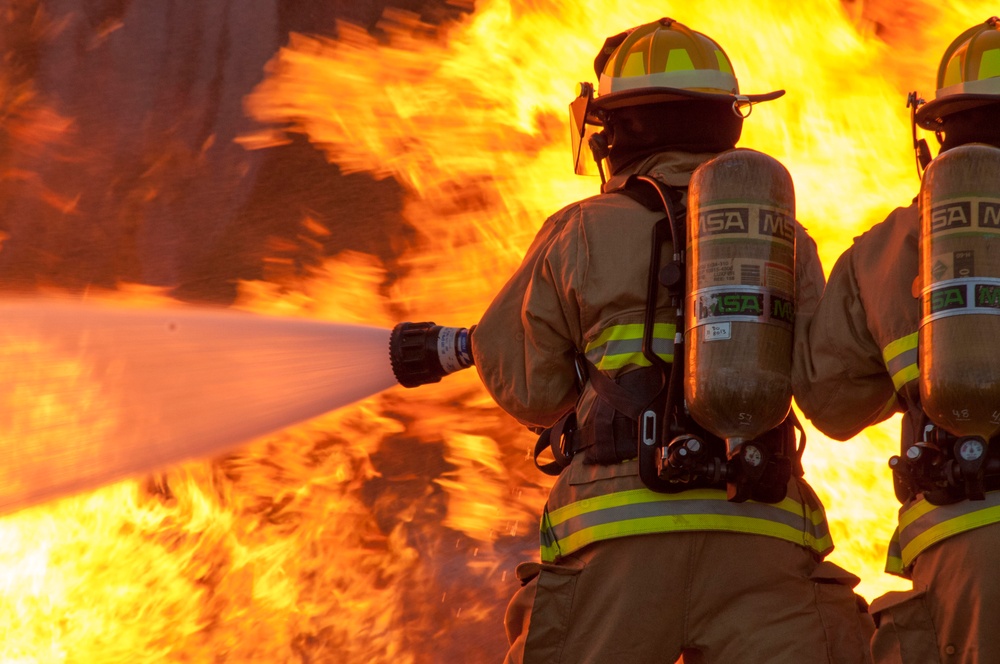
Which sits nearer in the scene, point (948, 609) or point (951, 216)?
point (951, 216)

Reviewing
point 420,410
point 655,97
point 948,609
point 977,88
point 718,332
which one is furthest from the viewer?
point 420,410

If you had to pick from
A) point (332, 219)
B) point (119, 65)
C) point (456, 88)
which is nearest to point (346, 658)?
point (332, 219)

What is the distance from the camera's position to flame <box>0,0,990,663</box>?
5.93 m

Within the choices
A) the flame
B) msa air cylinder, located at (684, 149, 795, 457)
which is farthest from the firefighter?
the flame

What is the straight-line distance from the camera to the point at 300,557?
6.29m

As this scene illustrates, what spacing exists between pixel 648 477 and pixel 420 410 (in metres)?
3.08

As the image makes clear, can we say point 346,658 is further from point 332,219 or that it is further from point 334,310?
point 332,219

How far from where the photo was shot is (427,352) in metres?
4.33

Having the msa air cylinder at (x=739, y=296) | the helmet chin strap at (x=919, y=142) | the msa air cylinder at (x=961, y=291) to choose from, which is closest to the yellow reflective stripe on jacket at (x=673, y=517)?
the msa air cylinder at (x=739, y=296)

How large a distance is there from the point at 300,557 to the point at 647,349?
3.07 metres

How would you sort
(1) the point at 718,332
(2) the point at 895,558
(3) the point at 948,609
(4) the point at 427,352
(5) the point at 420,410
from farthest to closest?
(5) the point at 420,410 → (4) the point at 427,352 → (2) the point at 895,558 → (1) the point at 718,332 → (3) the point at 948,609

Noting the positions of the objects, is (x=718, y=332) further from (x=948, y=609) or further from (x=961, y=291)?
(x=948, y=609)

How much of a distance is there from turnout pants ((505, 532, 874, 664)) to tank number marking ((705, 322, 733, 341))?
1.75ft

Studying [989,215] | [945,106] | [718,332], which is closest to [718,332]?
[718,332]
